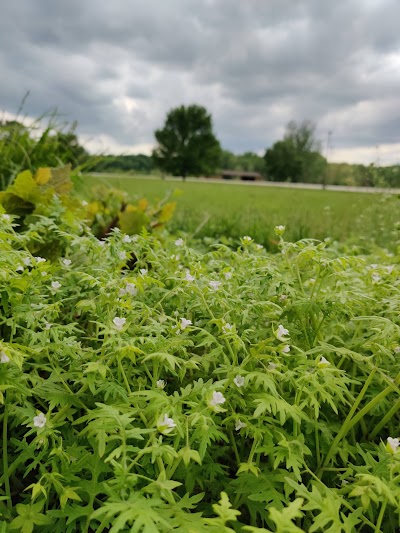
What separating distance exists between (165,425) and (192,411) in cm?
16

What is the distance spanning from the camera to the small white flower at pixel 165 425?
1.08 meters

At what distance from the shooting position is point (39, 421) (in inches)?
48.4

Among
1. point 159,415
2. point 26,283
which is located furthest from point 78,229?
point 159,415

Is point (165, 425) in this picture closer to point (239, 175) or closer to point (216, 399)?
point (216, 399)

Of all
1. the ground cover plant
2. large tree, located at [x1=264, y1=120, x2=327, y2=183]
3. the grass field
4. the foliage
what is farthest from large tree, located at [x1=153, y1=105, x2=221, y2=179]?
the ground cover plant

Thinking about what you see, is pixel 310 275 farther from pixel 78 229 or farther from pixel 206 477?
pixel 78 229

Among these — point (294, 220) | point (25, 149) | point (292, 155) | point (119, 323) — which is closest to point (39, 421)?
point (119, 323)

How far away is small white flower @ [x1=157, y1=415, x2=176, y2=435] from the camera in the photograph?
42.6 inches

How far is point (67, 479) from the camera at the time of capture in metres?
1.21

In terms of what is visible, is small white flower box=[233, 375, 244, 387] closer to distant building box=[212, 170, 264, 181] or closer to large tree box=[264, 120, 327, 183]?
large tree box=[264, 120, 327, 183]

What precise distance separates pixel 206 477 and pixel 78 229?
4.52 ft

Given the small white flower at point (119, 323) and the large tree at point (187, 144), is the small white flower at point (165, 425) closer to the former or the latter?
the small white flower at point (119, 323)

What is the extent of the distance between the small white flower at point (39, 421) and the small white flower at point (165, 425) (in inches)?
14.1

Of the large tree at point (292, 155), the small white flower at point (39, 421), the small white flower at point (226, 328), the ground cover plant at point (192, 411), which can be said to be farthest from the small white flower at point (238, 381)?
the large tree at point (292, 155)
